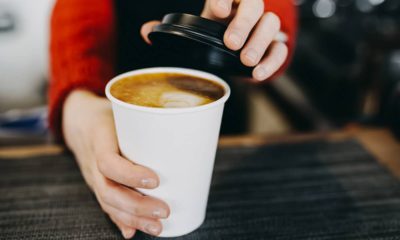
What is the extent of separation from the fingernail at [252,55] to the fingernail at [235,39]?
0.03m

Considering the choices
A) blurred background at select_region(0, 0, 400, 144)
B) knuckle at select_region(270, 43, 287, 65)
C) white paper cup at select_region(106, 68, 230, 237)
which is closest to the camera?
white paper cup at select_region(106, 68, 230, 237)

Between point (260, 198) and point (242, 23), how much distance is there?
12.4 inches

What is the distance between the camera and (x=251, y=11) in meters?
0.57

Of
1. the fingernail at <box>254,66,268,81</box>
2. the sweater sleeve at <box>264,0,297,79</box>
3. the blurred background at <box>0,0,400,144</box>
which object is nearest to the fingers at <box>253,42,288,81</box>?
the fingernail at <box>254,66,268,81</box>

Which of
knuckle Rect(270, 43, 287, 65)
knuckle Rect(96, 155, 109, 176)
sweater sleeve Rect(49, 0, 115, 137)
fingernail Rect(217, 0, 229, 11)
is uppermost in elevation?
fingernail Rect(217, 0, 229, 11)

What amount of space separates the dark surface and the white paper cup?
1.8 inches

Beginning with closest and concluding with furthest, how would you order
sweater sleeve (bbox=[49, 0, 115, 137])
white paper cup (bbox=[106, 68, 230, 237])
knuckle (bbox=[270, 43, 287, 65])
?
white paper cup (bbox=[106, 68, 230, 237])
knuckle (bbox=[270, 43, 287, 65])
sweater sleeve (bbox=[49, 0, 115, 137])

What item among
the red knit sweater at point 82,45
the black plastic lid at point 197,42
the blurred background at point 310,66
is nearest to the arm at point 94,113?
the red knit sweater at point 82,45

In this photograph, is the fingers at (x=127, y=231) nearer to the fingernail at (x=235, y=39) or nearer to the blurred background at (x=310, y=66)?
the fingernail at (x=235, y=39)

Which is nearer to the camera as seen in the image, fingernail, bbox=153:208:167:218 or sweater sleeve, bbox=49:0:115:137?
fingernail, bbox=153:208:167:218

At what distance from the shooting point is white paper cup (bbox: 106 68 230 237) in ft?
1.64

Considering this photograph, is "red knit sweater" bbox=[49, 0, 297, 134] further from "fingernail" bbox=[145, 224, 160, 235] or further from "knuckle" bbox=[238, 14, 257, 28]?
"fingernail" bbox=[145, 224, 160, 235]

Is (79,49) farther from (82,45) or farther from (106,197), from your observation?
(106,197)

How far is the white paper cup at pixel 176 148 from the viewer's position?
1.64 feet
